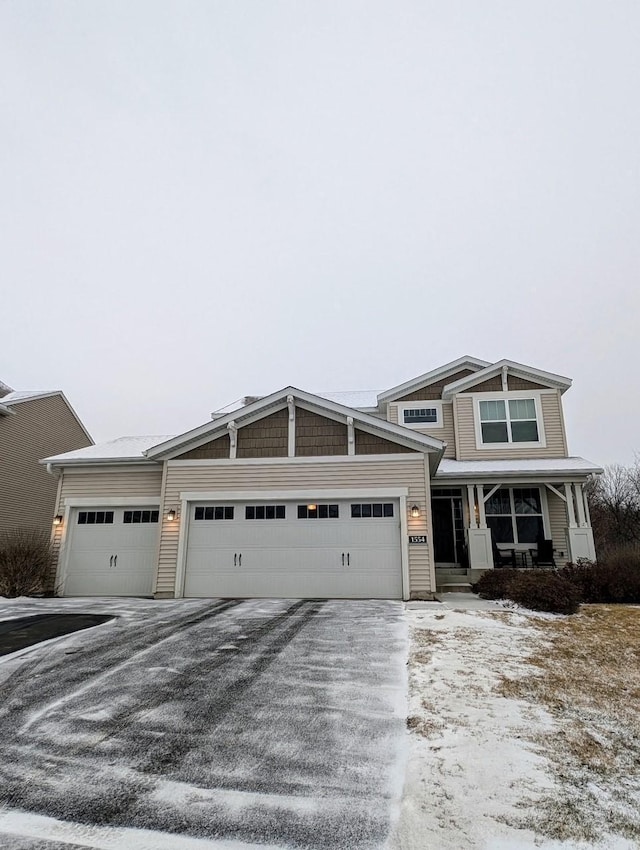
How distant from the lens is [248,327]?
47.4 metres

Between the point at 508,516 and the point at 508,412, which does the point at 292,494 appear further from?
the point at 508,412

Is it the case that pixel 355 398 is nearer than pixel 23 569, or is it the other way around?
pixel 23 569

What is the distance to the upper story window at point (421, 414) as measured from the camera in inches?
648

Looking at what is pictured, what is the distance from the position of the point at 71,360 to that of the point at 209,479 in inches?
2003

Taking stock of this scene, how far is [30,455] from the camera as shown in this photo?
1811cm

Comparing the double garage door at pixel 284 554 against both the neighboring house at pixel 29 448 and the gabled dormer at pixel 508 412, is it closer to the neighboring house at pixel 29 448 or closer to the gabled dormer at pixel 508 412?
the gabled dormer at pixel 508 412

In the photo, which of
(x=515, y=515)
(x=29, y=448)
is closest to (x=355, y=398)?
(x=515, y=515)

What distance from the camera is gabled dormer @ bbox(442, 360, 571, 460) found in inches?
589

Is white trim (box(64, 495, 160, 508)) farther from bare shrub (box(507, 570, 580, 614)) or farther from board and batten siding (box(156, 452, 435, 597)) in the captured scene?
bare shrub (box(507, 570, 580, 614))

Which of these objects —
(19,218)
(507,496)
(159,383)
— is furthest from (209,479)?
(159,383)

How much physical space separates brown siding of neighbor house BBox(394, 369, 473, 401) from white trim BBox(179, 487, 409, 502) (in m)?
7.01

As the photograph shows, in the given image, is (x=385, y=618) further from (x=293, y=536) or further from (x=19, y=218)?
(x=19, y=218)

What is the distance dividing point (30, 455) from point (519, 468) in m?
17.4

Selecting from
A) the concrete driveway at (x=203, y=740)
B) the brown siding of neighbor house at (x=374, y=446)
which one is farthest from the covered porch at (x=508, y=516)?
the concrete driveway at (x=203, y=740)
